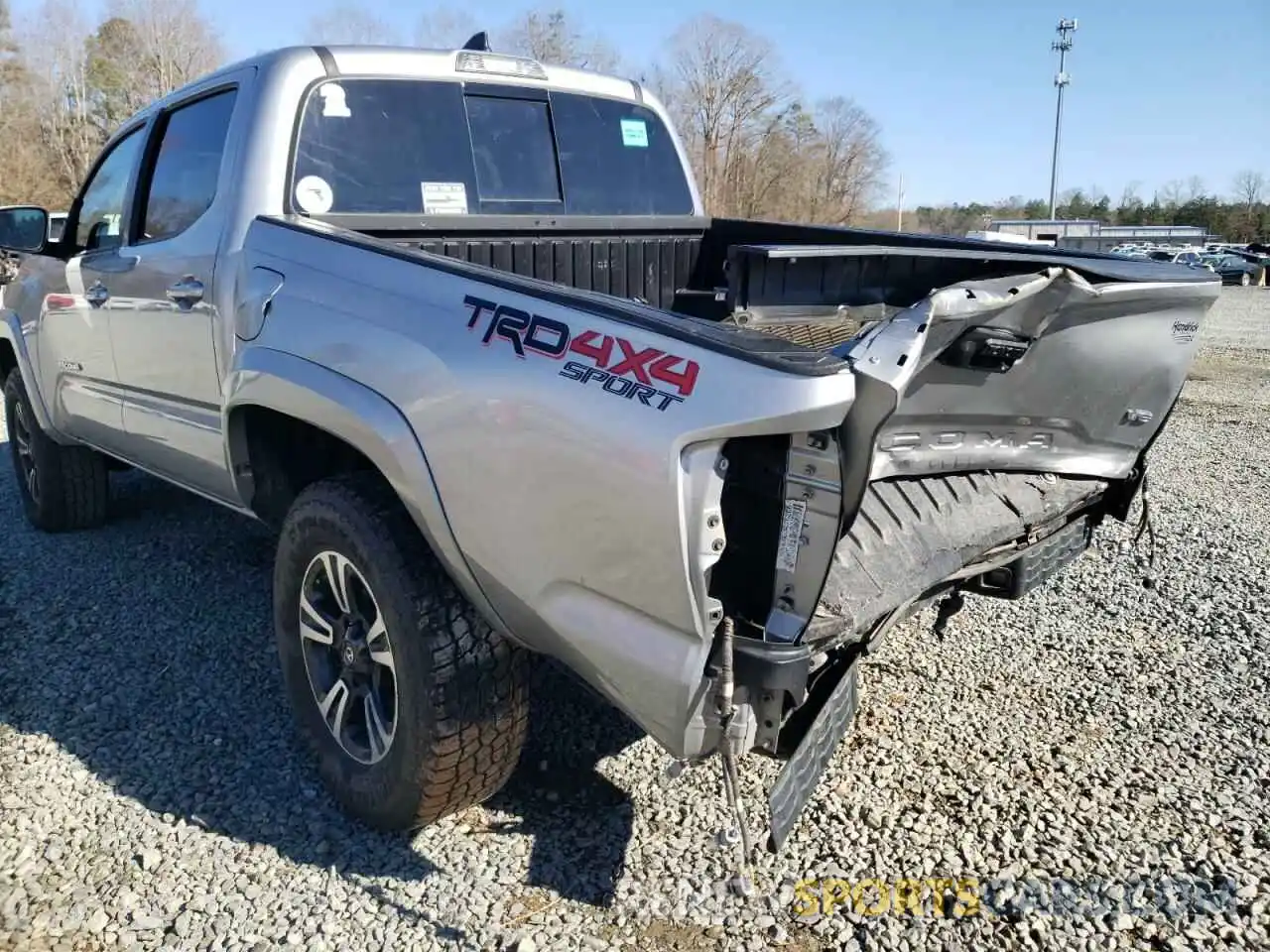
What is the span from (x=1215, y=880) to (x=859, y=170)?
60.5 meters

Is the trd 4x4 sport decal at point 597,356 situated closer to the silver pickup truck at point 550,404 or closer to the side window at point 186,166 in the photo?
the silver pickup truck at point 550,404

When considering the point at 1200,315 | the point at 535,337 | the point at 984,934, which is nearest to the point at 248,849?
the point at 535,337

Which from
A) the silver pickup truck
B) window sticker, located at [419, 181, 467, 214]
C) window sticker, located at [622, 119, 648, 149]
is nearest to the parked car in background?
window sticker, located at [622, 119, 648, 149]

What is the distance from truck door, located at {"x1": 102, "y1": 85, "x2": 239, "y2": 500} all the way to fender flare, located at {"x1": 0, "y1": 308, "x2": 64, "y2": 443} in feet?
3.53

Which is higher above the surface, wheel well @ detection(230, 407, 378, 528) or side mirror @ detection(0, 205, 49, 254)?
side mirror @ detection(0, 205, 49, 254)

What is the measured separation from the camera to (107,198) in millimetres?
4527

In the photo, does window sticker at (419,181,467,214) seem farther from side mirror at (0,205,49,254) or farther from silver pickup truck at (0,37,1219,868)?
side mirror at (0,205,49,254)

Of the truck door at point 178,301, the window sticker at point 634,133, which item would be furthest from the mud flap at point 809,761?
the window sticker at point 634,133

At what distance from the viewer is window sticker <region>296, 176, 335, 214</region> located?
3.28m

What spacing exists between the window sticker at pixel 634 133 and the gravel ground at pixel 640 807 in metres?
2.47

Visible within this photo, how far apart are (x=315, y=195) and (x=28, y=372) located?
8.66 ft

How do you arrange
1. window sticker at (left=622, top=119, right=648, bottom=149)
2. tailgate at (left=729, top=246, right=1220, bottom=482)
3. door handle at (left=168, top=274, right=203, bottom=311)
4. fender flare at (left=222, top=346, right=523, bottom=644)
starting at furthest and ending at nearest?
window sticker at (left=622, top=119, right=648, bottom=149) < door handle at (left=168, top=274, right=203, bottom=311) < fender flare at (left=222, top=346, right=523, bottom=644) < tailgate at (left=729, top=246, right=1220, bottom=482)

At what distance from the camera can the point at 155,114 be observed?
404 centimetres

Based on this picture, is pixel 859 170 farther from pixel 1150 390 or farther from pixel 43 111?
pixel 1150 390
